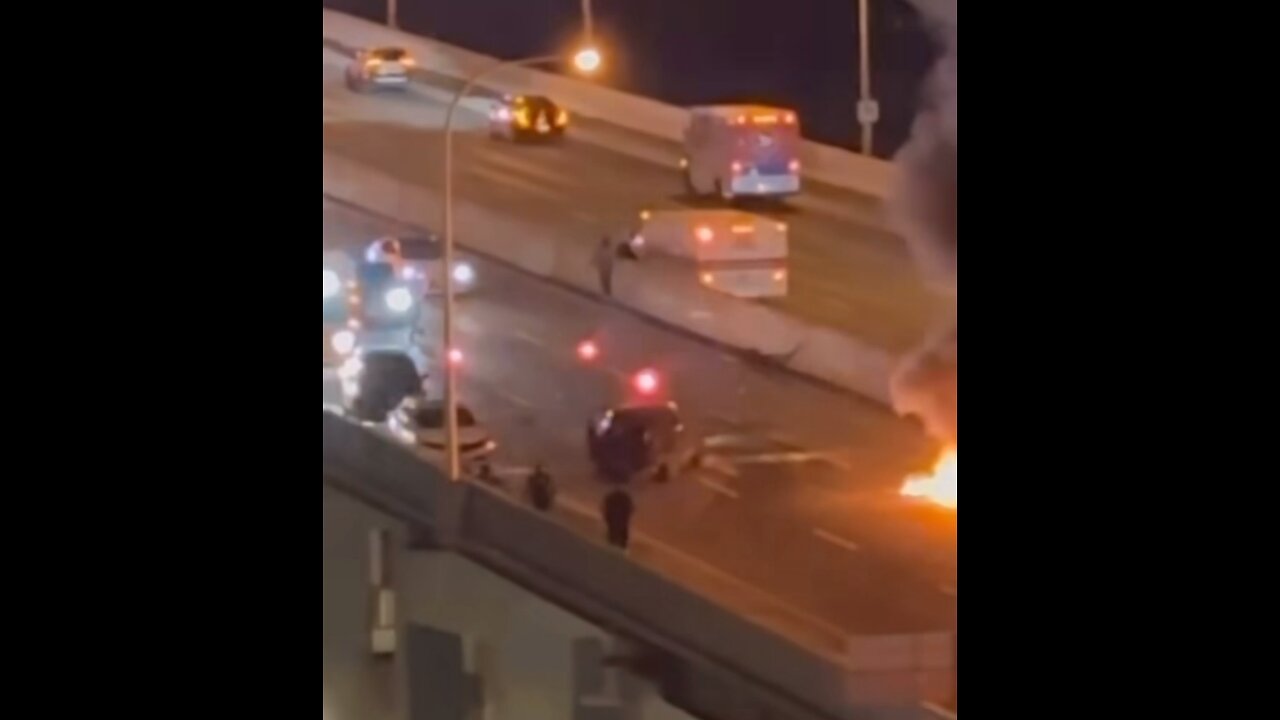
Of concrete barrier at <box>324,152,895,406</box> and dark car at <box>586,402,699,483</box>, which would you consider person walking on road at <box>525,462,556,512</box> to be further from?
concrete barrier at <box>324,152,895,406</box>

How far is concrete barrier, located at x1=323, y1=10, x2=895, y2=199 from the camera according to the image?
3.13 m

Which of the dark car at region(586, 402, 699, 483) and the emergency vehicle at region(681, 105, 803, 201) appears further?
the dark car at region(586, 402, 699, 483)

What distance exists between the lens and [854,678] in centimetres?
311

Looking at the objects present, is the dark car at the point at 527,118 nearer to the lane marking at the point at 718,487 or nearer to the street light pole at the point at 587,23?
the street light pole at the point at 587,23

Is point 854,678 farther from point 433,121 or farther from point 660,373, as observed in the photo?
point 433,121

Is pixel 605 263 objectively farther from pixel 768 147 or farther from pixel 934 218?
pixel 934 218

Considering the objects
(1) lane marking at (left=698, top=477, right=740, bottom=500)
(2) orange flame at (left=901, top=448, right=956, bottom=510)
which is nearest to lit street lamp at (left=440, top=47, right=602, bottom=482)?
(1) lane marking at (left=698, top=477, right=740, bottom=500)

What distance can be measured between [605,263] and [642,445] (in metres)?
0.29

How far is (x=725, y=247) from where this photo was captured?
3.40 m

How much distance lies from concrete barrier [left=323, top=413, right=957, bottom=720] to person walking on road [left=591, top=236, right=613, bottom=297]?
37 cm
